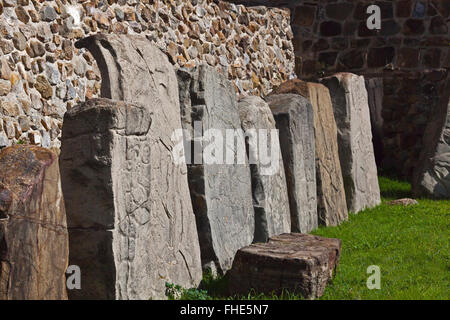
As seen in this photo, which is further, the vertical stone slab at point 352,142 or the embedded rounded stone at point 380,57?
the embedded rounded stone at point 380,57

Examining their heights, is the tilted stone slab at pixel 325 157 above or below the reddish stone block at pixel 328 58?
below

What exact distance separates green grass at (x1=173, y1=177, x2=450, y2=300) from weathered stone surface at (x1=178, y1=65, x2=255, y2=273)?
0.32 m

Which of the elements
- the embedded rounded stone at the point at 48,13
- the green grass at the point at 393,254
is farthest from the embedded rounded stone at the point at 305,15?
the embedded rounded stone at the point at 48,13

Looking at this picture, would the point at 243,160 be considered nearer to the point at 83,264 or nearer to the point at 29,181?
the point at 83,264

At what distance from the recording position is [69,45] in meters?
6.31

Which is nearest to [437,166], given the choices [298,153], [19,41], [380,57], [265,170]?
[298,153]

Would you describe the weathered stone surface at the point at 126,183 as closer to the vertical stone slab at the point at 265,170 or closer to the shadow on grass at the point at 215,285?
the shadow on grass at the point at 215,285

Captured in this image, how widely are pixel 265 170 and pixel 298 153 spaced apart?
737 mm

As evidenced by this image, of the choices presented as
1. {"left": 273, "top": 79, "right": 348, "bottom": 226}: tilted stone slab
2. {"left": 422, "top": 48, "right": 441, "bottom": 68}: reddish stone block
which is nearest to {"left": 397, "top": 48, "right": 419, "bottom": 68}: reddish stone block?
{"left": 422, "top": 48, "right": 441, "bottom": 68}: reddish stone block

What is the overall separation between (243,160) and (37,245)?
2484mm

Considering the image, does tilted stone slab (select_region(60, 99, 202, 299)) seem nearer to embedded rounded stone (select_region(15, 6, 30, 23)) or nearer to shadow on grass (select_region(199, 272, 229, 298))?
shadow on grass (select_region(199, 272, 229, 298))

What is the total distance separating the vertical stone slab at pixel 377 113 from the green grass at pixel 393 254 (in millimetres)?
3071

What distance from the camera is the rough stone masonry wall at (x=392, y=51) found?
11.1m
